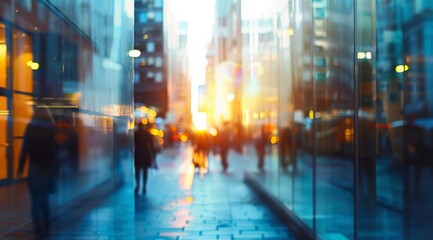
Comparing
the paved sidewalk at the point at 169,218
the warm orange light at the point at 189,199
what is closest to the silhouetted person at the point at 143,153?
the paved sidewalk at the point at 169,218

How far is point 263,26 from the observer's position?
12930 millimetres

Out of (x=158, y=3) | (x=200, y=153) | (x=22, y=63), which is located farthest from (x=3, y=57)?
(x=200, y=153)

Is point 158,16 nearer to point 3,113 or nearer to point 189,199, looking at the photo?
point 189,199

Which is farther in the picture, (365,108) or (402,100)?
(402,100)

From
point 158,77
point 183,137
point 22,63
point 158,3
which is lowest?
point 183,137

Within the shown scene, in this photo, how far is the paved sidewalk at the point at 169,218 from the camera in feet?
23.9

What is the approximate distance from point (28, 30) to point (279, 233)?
570cm

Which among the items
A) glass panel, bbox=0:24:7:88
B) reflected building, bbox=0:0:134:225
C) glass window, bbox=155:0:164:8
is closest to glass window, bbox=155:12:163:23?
glass window, bbox=155:0:164:8

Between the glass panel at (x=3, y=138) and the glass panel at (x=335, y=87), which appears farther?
the glass panel at (x=3, y=138)

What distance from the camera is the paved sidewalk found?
23.9 feet

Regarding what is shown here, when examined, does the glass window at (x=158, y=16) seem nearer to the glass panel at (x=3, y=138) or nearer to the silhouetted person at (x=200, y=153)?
the silhouetted person at (x=200, y=153)

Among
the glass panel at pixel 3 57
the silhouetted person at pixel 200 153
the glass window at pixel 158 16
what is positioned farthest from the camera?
the silhouetted person at pixel 200 153

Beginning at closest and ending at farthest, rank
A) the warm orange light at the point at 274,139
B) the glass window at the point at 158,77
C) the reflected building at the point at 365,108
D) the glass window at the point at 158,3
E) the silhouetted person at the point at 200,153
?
the reflected building at the point at 365,108, the warm orange light at the point at 274,139, the glass window at the point at 158,3, the silhouetted person at the point at 200,153, the glass window at the point at 158,77

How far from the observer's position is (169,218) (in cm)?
849
